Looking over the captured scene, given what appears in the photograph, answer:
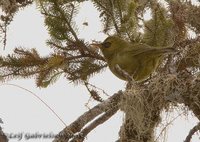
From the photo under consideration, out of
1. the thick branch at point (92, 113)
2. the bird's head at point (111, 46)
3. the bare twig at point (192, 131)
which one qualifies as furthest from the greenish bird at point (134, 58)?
the bare twig at point (192, 131)

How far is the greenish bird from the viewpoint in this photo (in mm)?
3401

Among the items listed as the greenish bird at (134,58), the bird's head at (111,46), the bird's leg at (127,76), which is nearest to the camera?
the bird's leg at (127,76)

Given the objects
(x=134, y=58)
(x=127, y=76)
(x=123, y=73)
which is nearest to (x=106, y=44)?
(x=134, y=58)

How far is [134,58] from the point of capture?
3.50m

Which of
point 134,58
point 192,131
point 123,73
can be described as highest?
point 134,58

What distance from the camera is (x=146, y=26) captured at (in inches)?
144

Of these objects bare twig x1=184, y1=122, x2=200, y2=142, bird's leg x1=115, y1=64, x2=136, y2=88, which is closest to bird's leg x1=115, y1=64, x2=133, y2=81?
bird's leg x1=115, y1=64, x2=136, y2=88

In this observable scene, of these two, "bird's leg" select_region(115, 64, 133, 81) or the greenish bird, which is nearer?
"bird's leg" select_region(115, 64, 133, 81)

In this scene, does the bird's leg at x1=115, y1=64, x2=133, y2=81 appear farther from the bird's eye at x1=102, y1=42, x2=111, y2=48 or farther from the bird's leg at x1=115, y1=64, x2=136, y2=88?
the bird's eye at x1=102, y1=42, x2=111, y2=48

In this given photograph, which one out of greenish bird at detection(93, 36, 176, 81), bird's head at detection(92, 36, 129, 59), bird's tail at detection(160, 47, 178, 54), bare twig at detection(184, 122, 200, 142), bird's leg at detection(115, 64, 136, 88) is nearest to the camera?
bare twig at detection(184, 122, 200, 142)

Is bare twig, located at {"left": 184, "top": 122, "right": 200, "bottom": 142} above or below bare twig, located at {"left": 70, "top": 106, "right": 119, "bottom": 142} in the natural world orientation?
below

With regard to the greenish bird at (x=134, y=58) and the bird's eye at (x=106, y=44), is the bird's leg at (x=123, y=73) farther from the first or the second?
the bird's eye at (x=106, y=44)

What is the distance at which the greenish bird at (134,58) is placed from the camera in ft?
11.2

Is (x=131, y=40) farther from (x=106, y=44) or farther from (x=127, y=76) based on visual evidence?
(x=127, y=76)
